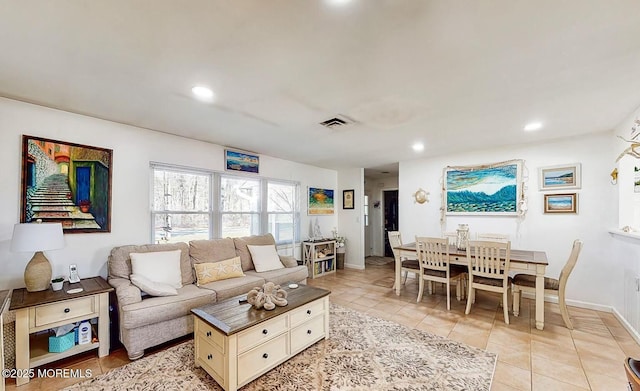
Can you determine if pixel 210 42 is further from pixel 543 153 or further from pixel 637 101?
pixel 543 153

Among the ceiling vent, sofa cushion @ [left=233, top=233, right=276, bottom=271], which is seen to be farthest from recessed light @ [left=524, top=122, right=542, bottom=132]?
sofa cushion @ [left=233, top=233, right=276, bottom=271]

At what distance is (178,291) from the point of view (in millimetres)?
2891

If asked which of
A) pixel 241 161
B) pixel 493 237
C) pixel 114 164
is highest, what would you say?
pixel 241 161

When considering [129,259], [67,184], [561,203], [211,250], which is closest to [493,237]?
[561,203]

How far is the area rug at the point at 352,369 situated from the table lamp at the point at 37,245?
39.6 inches

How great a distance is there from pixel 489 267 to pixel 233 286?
10.2 feet

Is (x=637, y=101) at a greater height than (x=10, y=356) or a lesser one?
greater

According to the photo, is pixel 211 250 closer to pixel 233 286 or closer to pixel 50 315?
pixel 233 286

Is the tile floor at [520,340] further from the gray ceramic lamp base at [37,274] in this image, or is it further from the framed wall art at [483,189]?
the framed wall art at [483,189]

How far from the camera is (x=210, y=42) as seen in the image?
1672 millimetres

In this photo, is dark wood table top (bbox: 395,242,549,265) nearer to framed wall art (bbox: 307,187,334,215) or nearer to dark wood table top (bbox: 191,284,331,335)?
dark wood table top (bbox: 191,284,331,335)

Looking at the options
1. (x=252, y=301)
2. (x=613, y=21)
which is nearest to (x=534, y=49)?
(x=613, y=21)

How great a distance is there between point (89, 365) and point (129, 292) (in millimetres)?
638

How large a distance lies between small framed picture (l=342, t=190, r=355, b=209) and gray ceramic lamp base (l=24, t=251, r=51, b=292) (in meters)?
5.05
